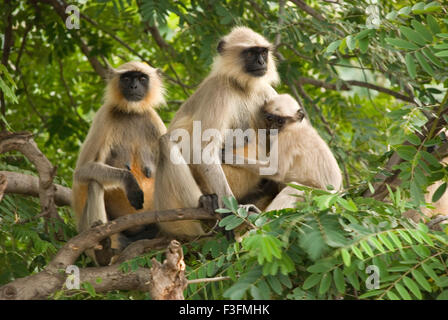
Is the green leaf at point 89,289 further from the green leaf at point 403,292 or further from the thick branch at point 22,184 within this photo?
the green leaf at point 403,292

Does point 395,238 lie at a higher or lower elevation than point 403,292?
higher

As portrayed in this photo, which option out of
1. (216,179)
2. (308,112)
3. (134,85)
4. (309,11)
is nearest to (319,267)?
(216,179)

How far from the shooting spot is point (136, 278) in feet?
13.8

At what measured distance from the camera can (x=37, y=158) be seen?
438 centimetres

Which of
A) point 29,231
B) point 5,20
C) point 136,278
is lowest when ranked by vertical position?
point 136,278

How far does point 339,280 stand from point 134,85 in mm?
3236

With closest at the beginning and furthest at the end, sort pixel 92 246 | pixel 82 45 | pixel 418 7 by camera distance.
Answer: pixel 418 7
pixel 92 246
pixel 82 45

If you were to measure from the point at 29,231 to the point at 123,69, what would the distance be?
199 cm

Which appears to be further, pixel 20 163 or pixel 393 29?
pixel 20 163

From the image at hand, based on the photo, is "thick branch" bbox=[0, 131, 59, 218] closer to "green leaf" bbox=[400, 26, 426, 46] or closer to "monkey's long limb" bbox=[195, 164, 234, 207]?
"monkey's long limb" bbox=[195, 164, 234, 207]

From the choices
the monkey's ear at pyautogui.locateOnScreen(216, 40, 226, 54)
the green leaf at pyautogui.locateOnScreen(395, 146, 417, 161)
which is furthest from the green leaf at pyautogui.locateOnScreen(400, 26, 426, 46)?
the monkey's ear at pyautogui.locateOnScreen(216, 40, 226, 54)

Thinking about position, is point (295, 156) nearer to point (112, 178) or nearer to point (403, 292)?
point (112, 178)
